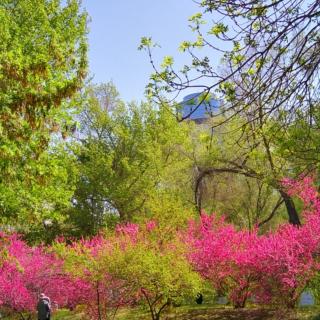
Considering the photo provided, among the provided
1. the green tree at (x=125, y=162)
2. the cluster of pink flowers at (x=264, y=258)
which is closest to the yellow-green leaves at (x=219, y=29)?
the cluster of pink flowers at (x=264, y=258)

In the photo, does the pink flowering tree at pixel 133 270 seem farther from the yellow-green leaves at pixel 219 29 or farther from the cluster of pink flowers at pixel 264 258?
the yellow-green leaves at pixel 219 29

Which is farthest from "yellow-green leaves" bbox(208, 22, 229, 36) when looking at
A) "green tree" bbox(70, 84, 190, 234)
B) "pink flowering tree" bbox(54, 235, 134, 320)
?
"green tree" bbox(70, 84, 190, 234)

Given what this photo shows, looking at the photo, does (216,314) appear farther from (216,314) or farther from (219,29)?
→ (219,29)

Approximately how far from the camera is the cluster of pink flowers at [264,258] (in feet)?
44.0

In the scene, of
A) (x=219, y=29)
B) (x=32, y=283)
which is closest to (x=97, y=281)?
(x=32, y=283)

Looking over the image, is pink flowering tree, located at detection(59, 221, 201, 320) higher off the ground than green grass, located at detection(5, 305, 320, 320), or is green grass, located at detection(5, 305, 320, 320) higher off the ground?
pink flowering tree, located at detection(59, 221, 201, 320)

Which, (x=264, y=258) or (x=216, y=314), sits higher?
(x=264, y=258)

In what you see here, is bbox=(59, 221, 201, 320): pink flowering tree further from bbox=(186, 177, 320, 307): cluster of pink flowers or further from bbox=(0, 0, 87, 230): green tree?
bbox=(0, 0, 87, 230): green tree

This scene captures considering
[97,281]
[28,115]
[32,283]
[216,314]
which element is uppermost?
[28,115]

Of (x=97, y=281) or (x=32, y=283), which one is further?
(x=32, y=283)

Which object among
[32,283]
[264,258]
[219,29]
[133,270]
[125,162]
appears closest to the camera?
[219,29]

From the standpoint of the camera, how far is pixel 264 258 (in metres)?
14.1

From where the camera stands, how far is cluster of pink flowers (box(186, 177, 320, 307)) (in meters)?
13.4

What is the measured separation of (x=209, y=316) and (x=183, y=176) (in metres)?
12.3
